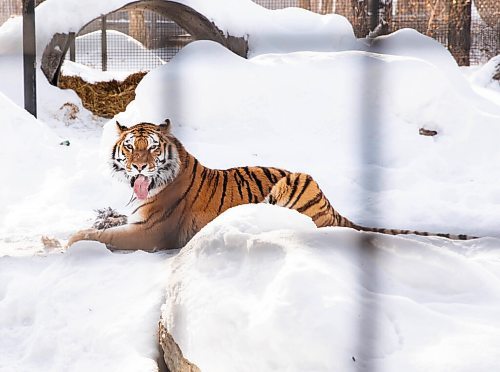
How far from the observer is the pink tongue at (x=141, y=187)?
2.17 meters

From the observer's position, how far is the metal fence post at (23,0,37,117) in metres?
3.57

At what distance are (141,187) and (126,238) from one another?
0.15 metres

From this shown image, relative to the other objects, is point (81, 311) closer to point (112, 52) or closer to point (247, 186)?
point (247, 186)

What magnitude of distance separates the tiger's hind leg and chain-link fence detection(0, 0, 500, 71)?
425 millimetres

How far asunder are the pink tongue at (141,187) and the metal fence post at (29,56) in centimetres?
167

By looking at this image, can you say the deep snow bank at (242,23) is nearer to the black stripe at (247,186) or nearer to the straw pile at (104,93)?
the black stripe at (247,186)

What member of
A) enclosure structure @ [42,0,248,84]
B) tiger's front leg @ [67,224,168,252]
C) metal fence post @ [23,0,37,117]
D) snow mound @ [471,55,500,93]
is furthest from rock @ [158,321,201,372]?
snow mound @ [471,55,500,93]

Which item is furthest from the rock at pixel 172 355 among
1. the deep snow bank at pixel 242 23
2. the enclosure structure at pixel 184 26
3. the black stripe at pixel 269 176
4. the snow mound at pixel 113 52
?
the snow mound at pixel 113 52

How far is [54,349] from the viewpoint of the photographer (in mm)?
1473

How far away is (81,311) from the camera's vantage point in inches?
62.2

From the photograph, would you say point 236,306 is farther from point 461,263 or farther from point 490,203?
point 490,203

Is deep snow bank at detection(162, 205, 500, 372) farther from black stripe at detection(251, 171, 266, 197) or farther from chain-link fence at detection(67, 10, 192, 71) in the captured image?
A: chain-link fence at detection(67, 10, 192, 71)

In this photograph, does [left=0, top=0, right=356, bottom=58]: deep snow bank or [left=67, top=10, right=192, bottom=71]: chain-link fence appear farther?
[left=67, top=10, right=192, bottom=71]: chain-link fence

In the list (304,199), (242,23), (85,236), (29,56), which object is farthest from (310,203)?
(29,56)
